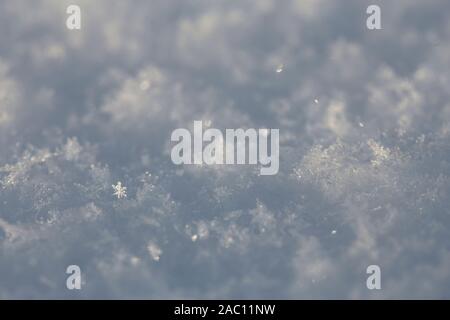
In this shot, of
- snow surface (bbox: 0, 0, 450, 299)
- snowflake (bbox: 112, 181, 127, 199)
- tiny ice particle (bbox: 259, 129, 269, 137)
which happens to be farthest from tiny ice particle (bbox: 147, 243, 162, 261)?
tiny ice particle (bbox: 259, 129, 269, 137)

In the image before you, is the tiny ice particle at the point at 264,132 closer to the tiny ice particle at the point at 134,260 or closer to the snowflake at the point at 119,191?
the snowflake at the point at 119,191

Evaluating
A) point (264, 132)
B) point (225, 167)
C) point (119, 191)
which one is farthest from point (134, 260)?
point (264, 132)

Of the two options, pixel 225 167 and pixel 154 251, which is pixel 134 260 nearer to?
pixel 154 251

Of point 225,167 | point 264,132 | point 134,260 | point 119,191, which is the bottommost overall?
point 134,260

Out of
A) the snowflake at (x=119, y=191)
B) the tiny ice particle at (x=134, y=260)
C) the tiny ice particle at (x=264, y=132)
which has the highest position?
the tiny ice particle at (x=264, y=132)

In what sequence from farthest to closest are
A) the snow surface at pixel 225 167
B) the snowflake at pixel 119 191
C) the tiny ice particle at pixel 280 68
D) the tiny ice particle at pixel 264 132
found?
the tiny ice particle at pixel 280 68 → the tiny ice particle at pixel 264 132 → the snowflake at pixel 119 191 → the snow surface at pixel 225 167

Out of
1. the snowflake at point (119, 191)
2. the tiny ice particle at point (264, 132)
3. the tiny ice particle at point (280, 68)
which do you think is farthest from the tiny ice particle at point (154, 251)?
the tiny ice particle at point (280, 68)

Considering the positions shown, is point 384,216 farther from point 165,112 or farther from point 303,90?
point 165,112

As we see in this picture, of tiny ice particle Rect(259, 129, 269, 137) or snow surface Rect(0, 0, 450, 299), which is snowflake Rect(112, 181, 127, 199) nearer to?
snow surface Rect(0, 0, 450, 299)

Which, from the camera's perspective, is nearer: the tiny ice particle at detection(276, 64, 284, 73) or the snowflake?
the snowflake

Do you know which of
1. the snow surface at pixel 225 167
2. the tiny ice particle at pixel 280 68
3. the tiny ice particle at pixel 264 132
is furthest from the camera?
the tiny ice particle at pixel 280 68

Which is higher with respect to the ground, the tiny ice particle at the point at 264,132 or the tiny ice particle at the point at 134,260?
the tiny ice particle at the point at 264,132
